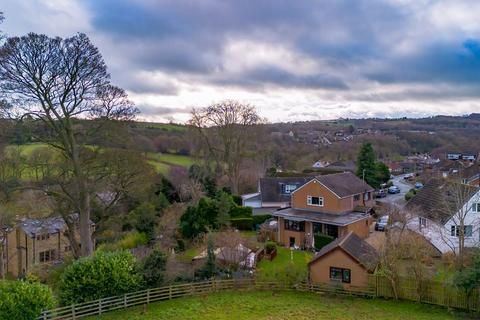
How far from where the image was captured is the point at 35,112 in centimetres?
2077

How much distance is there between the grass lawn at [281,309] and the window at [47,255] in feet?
69.1

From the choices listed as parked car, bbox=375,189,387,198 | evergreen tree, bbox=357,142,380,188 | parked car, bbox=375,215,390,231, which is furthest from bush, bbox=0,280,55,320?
parked car, bbox=375,189,387,198

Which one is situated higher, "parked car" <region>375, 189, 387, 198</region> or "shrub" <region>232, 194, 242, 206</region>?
"shrub" <region>232, 194, 242, 206</region>

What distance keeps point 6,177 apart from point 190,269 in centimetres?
1142

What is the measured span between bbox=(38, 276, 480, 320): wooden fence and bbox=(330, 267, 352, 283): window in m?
0.47

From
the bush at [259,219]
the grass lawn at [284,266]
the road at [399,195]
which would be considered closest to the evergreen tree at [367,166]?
the road at [399,195]

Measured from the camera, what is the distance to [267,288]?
24703mm

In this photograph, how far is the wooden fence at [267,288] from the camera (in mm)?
20156

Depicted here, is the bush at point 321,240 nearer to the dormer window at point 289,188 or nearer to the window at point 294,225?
the window at point 294,225

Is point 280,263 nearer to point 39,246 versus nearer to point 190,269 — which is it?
point 190,269

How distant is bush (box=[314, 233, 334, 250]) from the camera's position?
1277 inches

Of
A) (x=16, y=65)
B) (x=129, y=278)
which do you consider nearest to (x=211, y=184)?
(x=129, y=278)

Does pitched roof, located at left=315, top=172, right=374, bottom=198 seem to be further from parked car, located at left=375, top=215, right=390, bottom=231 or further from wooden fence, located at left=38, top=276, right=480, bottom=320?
wooden fence, located at left=38, top=276, right=480, bottom=320

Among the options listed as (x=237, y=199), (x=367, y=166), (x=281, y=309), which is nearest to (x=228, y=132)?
(x=237, y=199)
